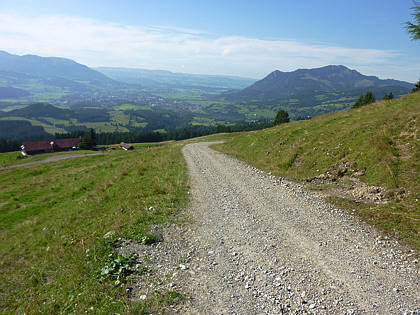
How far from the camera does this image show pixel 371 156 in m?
14.2

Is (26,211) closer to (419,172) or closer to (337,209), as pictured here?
(337,209)

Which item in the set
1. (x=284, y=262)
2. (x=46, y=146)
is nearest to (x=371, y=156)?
(x=284, y=262)

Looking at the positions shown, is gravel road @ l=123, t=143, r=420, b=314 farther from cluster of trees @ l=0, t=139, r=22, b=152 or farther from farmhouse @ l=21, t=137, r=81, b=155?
cluster of trees @ l=0, t=139, r=22, b=152

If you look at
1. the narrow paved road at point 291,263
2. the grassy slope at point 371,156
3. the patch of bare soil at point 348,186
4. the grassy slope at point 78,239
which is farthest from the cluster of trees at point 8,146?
the patch of bare soil at point 348,186

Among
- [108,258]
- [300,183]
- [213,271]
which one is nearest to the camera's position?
[213,271]

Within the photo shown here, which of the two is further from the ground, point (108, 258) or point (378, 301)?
point (378, 301)

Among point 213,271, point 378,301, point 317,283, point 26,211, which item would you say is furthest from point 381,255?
point 26,211

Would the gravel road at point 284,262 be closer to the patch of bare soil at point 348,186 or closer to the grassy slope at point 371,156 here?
the grassy slope at point 371,156

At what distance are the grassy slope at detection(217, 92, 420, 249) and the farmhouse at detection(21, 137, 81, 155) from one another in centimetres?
11602

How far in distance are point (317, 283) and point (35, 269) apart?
36.6ft

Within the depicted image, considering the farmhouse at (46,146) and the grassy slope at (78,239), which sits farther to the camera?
the farmhouse at (46,146)

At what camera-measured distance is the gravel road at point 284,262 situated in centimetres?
591

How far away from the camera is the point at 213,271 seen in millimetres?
7312

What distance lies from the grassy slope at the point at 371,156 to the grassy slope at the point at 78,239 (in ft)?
29.7
